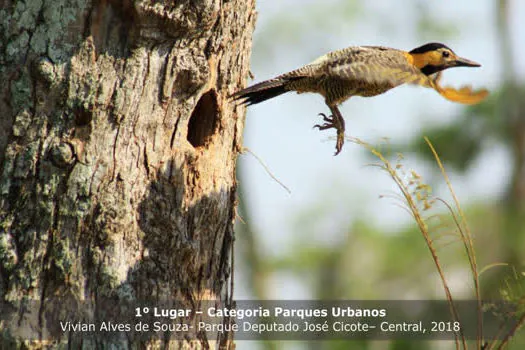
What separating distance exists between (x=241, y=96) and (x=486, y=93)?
4.47 feet

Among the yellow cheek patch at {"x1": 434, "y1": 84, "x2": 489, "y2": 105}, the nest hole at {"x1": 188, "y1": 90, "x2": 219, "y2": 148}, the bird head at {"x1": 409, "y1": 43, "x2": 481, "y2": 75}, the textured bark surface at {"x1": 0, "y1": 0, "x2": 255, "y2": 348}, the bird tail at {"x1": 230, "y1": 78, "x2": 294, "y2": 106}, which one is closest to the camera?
the textured bark surface at {"x1": 0, "y1": 0, "x2": 255, "y2": 348}

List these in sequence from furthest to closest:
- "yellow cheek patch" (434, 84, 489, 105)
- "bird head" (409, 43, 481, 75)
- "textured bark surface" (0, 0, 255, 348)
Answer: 1. "bird head" (409, 43, 481, 75)
2. "yellow cheek patch" (434, 84, 489, 105)
3. "textured bark surface" (0, 0, 255, 348)

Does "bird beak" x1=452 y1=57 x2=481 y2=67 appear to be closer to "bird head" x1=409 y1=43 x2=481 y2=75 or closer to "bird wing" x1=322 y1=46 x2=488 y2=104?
"bird head" x1=409 y1=43 x2=481 y2=75

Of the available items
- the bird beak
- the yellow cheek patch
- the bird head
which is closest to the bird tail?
the yellow cheek patch

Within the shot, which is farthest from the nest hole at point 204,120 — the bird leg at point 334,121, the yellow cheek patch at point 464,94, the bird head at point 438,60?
the bird head at point 438,60

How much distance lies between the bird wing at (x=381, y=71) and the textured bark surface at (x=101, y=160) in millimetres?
1058

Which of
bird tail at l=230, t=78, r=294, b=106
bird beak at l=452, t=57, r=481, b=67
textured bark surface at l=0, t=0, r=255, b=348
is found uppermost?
bird beak at l=452, t=57, r=481, b=67

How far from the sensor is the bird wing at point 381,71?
14.5ft

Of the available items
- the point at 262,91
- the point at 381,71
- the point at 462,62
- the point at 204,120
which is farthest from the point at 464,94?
the point at 204,120

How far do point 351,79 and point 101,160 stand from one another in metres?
1.79

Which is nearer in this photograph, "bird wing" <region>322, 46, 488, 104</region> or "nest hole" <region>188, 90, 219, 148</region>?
"nest hole" <region>188, 90, 219, 148</region>

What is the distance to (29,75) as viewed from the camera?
356 centimetres

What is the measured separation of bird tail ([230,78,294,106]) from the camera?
4.21 m

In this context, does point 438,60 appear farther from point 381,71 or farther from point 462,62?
point 381,71
